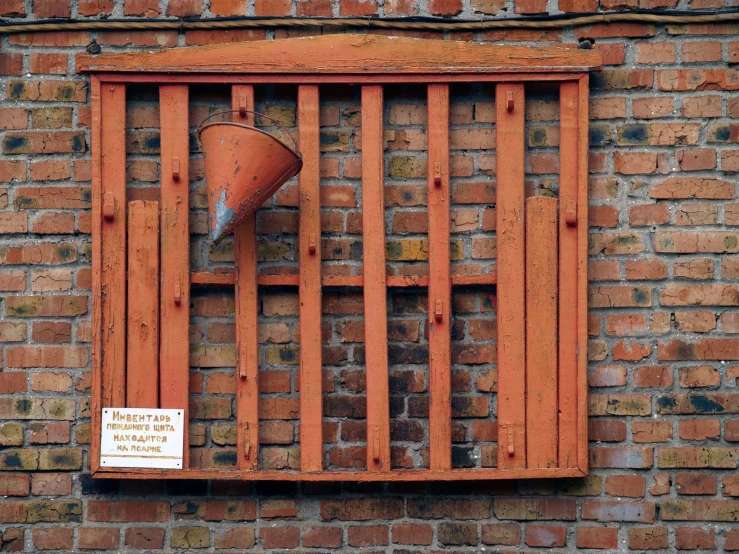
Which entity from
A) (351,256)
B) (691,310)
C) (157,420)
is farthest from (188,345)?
(691,310)

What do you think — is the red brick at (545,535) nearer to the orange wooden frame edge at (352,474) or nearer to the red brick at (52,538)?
the orange wooden frame edge at (352,474)

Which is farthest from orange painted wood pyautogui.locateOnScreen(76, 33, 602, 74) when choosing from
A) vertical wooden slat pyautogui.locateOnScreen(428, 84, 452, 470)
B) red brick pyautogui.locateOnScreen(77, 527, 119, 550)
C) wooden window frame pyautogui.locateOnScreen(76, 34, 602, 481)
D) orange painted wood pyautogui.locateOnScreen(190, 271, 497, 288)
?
red brick pyautogui.locateOnScreen(77, 527, 119, 550)

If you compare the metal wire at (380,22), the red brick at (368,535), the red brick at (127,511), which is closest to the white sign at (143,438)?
the red brick at (127,511)

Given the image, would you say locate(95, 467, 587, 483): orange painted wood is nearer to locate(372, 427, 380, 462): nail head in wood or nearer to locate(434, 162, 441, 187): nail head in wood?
locate(372, 427, 380, 462): nail head in wood

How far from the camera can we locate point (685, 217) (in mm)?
2734

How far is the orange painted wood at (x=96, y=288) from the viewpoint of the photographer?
2660 millimetres

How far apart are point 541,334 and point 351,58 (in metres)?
1.13

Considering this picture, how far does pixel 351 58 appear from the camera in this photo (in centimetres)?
270

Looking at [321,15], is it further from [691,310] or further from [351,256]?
[691,310]

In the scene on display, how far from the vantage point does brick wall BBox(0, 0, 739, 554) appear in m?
2.72

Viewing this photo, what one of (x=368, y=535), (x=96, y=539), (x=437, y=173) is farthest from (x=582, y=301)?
(x=96, y=539)

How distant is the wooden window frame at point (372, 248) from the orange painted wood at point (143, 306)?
0.01m

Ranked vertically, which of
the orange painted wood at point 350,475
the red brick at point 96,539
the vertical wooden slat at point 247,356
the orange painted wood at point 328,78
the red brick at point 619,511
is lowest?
the red brick at point 96,539

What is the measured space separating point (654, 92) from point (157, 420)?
2.03 m
